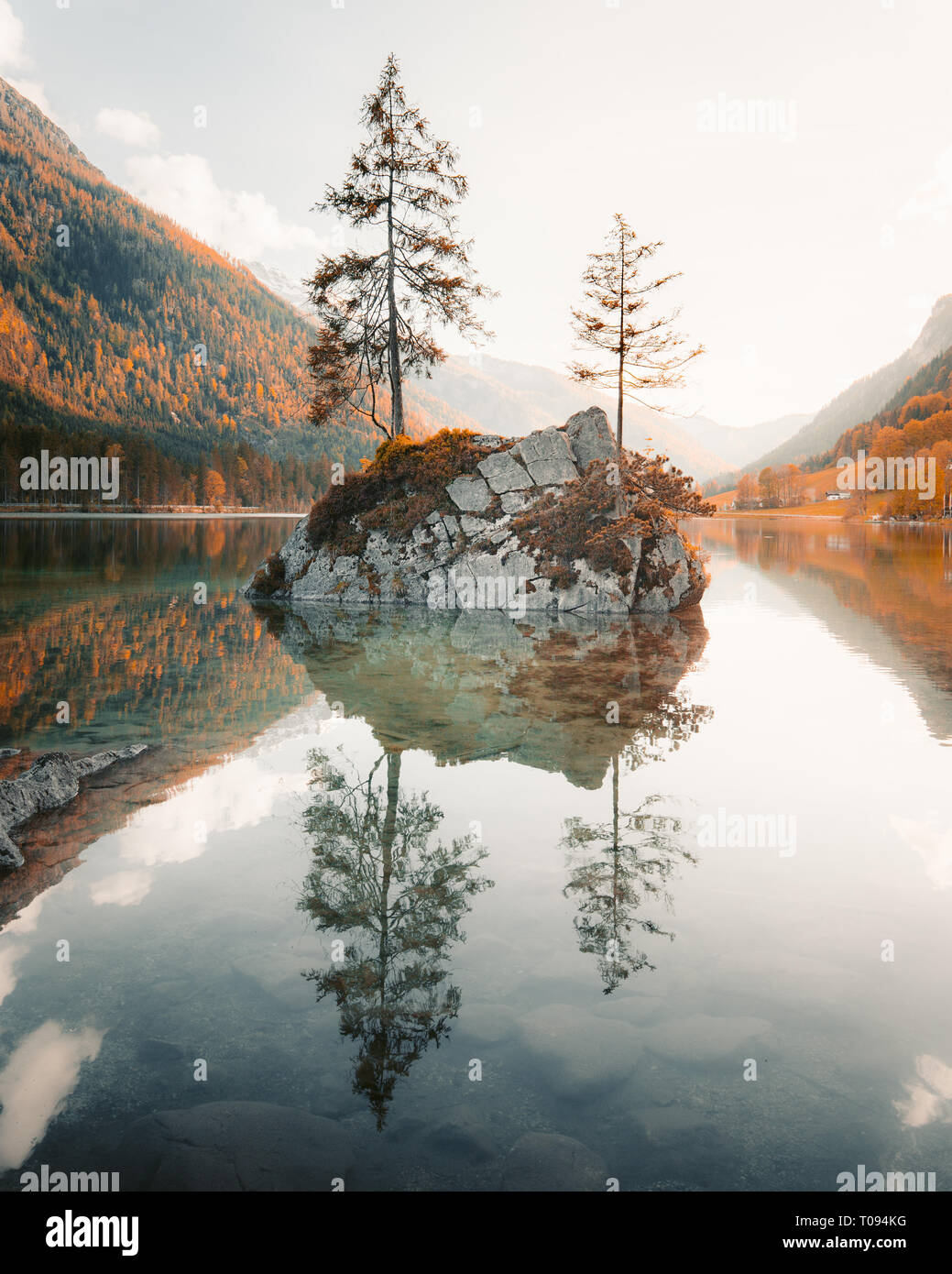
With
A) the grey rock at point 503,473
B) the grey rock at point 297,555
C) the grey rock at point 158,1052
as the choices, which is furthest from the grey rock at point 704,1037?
the grey rock at point 297,555

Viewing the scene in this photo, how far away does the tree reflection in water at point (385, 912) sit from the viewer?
15.0 feet

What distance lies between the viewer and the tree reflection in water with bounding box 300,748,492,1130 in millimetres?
4582

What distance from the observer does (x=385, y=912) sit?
605 centimetres

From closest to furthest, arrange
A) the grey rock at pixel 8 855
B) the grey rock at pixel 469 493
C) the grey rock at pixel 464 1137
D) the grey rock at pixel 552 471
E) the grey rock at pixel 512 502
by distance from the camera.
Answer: the grey rock at pixel 464 1137
the grey rock at pixel 8 855
the grey rock at pixel 512 502
the grey rock at pixel 552 471
the grey rock at pixel 469 493

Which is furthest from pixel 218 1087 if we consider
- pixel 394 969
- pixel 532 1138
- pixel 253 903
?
pixel 253 903

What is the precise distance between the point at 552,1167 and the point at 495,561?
2458 cm

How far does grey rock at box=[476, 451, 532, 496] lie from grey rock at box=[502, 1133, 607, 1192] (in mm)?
26301

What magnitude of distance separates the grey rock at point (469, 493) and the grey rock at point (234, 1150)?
25850 millimetres

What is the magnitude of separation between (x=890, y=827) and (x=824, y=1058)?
13.2 ft

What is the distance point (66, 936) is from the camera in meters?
5.79

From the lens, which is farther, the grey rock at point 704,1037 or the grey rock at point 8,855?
the grey rock at point 8,855

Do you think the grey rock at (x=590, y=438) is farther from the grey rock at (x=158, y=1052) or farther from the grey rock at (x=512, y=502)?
the grey rock at (x=158, y=1052)

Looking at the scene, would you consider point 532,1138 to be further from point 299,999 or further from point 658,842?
point 658,842

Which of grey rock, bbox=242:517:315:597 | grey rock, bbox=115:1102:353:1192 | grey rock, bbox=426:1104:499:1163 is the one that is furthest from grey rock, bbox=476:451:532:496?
grey rock, bbox=115:1102:353:1192
